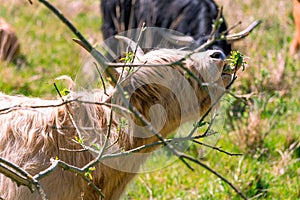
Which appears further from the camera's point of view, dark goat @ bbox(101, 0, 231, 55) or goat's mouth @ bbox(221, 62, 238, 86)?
dark goat @ bbox(101, 0, 231, 55)

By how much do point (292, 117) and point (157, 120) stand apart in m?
3.86

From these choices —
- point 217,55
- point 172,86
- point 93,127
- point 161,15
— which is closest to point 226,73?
point 217,55


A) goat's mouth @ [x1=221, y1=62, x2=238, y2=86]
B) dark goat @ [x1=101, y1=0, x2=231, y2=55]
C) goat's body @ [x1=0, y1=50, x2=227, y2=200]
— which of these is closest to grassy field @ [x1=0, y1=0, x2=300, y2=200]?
goat's mouth @ [x1=221, y1=62, x2=238, y2=86]

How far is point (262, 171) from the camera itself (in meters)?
6.14

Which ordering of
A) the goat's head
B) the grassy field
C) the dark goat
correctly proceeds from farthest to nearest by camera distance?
the dark goat → the grassy field → the goat's head

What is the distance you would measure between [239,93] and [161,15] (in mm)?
1490

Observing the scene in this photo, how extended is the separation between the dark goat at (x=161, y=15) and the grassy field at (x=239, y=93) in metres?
0.63

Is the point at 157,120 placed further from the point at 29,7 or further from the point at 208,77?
the point at 29,7

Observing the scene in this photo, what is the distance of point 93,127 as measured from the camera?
4.18 m

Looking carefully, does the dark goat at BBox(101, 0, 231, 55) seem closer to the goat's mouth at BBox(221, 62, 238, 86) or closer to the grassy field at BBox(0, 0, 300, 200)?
the grassy field at BBox(0, 0, 300, 200)

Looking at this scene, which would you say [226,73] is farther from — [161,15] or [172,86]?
[161,15]

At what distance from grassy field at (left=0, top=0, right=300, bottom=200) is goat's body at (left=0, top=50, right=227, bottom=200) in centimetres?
25

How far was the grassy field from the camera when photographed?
6.05m

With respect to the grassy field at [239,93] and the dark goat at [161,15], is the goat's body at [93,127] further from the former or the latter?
the dark goat at [161,15]
